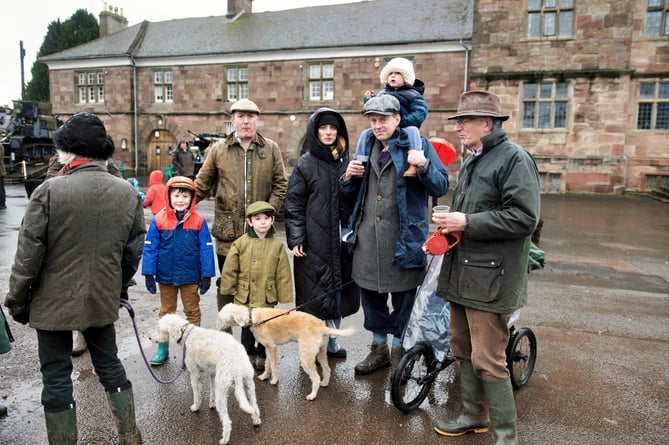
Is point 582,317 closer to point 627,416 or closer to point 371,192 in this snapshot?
point 627,416

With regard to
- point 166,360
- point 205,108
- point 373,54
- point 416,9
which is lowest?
point 166,360

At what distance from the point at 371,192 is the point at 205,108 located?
81.7 ft

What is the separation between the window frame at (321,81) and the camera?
81.3ft

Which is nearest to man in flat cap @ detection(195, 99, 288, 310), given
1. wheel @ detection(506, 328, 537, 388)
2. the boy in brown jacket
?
the boy in brown jacket

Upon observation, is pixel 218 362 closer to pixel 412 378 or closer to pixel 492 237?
pixel 412 378

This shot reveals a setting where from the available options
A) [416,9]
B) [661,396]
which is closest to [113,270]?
[661,396]

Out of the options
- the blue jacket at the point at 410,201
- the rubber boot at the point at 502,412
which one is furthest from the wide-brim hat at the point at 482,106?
the rubber boot at the point at 502,412

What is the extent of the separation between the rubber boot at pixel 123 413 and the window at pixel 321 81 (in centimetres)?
2298

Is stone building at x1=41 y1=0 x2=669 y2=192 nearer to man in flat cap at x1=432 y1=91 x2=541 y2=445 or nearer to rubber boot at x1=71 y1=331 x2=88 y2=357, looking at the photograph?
man in flat cap at x1=432 y1=91 x2=541 y2=445

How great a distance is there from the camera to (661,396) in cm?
392

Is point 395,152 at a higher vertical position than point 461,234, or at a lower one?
higher

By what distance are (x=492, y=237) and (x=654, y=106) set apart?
66.7 ft

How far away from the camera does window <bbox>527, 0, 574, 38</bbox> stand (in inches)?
762

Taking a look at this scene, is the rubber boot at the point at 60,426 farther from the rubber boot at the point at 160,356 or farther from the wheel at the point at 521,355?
the wheel at the point at 521,355
